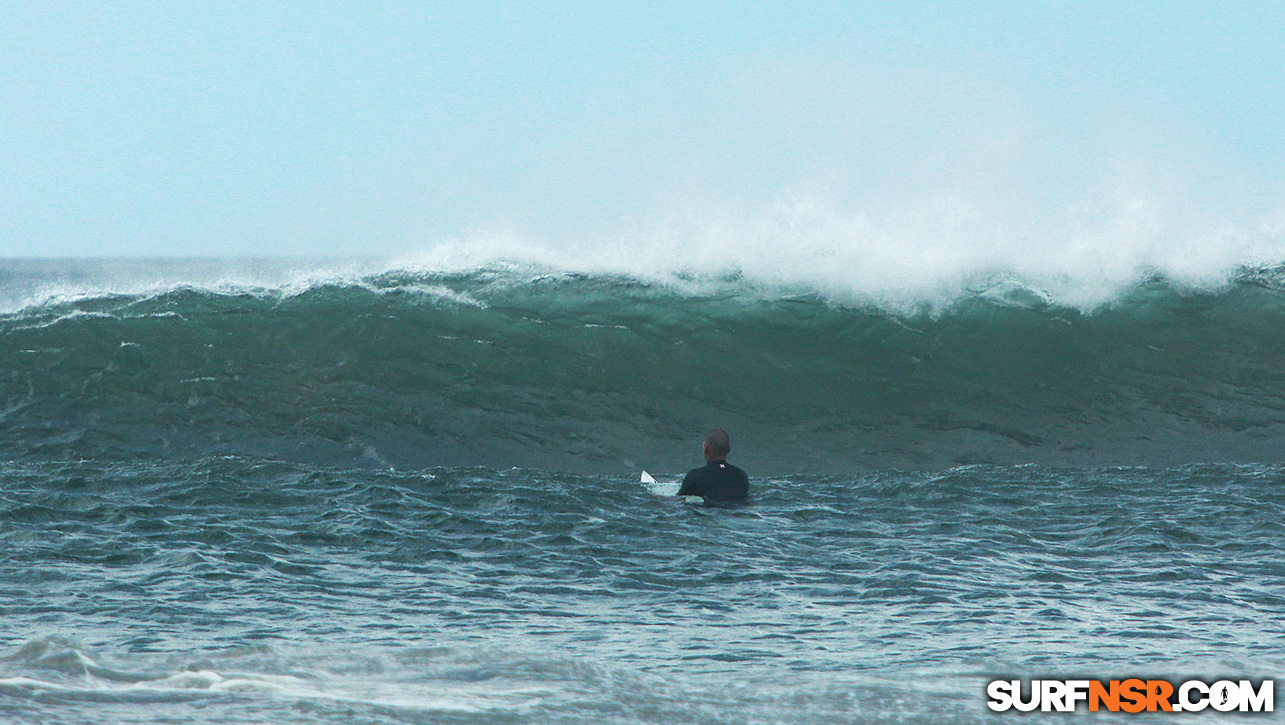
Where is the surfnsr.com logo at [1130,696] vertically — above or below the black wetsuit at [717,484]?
below

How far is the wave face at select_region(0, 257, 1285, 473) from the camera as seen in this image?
11414mm

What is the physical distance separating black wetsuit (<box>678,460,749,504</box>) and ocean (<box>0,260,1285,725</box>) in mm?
226

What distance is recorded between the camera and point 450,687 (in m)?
4.88

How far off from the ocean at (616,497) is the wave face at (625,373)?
0.05m

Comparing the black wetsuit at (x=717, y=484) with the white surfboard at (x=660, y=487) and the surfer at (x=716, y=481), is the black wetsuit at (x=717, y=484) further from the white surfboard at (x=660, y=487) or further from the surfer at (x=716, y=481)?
the white surfboard at (x=660, y=487)

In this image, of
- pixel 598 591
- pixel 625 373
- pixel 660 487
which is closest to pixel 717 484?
pixel 660 487

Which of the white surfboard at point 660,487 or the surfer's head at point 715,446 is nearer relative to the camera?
the surfer's head at point 715,446

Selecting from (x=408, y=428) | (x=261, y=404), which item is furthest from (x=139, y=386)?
(x=408, y=428)

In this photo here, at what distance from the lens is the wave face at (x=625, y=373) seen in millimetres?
11414

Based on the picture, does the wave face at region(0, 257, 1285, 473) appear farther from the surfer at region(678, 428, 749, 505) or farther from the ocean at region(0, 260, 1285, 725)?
the surfer at region(678, 428, 749, 505)

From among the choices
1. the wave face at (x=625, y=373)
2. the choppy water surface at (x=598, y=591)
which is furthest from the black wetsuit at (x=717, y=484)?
the wave face at (x=625, y=373)

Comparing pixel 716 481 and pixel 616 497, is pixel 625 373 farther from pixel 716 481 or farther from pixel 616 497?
pixel 716 481

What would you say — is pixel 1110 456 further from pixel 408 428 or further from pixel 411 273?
pixel 411 273

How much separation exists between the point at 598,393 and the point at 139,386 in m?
5.30
